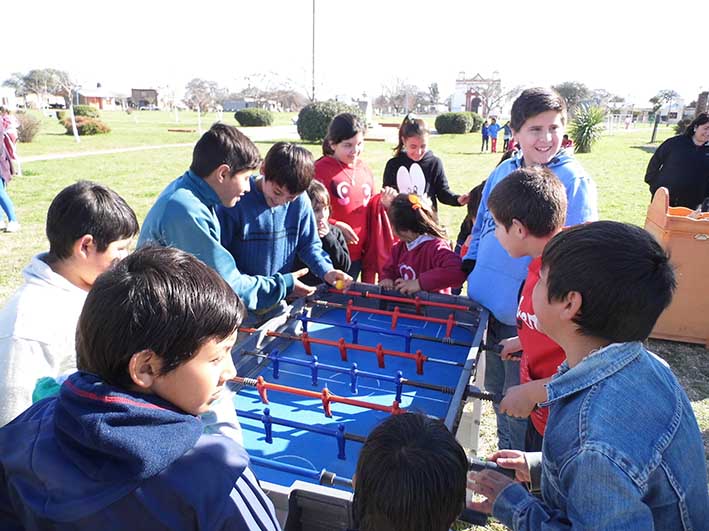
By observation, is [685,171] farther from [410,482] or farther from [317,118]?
[317,118]

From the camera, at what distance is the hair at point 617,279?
4.17ft

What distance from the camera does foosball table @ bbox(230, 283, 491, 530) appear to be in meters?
1.63

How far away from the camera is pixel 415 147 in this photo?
4383 millimetres

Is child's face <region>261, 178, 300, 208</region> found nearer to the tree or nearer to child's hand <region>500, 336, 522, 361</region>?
A: child's hand <region>500, 336, 522, 361</region>

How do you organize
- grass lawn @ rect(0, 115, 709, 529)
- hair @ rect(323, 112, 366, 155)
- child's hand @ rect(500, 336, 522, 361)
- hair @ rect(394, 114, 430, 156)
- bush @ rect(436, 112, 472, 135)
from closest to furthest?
1. child's hand @ rect(500, 336, 522, 361)
2. hair @ rect(323, 112, 366, 155)
3. hair @ rect(394, 114, 430, 156)
4. grass lawn @ rect(0, 115, 709, 529)
5. bush @ rect(436, 112, 472, 135)

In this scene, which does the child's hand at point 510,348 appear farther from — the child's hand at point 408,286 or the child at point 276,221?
the child at point 276,221

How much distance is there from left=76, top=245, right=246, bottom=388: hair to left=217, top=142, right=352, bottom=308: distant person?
161 centimetres

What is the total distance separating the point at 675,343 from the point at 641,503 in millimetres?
4341

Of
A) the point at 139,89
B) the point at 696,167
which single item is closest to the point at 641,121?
the point at 696,167

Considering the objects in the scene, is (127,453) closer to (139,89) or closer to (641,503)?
(641,503)

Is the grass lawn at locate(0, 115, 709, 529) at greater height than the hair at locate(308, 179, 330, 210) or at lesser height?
lesser

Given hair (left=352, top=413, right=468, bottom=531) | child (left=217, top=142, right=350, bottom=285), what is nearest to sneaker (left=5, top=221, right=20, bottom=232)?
child (left=217, top=142, right=350, bottom=285)

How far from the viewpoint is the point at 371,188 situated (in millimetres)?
4223

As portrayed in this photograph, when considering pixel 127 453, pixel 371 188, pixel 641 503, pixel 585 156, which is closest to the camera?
pixel 127 453
